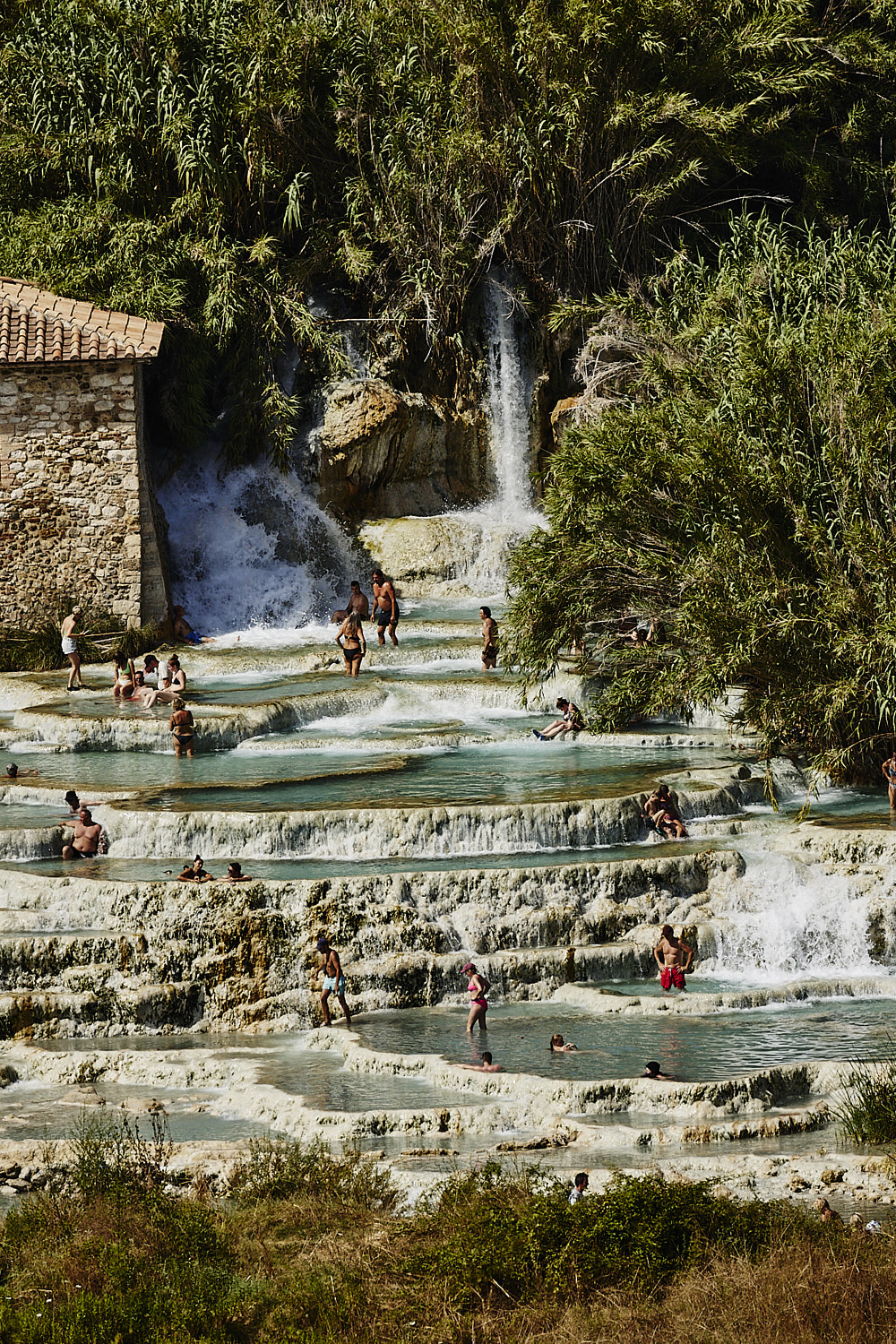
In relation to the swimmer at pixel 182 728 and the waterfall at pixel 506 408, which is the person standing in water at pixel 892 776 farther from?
the waterfall at pixel 506 408

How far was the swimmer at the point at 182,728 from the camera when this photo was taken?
20453mm

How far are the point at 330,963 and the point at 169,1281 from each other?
5.70 meters

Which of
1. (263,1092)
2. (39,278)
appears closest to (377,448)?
(39,278)

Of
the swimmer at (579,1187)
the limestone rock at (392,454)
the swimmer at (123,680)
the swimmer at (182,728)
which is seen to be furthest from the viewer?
the limestone rock at (392,454)

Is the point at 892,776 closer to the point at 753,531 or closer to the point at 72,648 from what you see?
the point at 753,531

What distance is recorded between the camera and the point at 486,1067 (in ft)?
41.3

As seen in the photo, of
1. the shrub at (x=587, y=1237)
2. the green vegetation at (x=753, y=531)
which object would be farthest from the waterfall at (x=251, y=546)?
the shrub at (x=587, y=1237)

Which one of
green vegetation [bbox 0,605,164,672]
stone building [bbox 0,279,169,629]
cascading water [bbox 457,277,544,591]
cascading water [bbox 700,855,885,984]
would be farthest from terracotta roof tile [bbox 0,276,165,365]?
cascading water [bbox 700,855,885,984]

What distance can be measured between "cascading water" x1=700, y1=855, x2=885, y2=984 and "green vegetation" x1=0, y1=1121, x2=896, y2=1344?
20.7 ft

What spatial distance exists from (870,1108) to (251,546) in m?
20.9

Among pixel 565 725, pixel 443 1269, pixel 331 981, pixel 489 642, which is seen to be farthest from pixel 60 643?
pixel 443 1269

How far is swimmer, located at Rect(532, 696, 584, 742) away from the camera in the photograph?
2191 centimetres

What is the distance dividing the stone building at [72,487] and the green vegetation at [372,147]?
237 cm

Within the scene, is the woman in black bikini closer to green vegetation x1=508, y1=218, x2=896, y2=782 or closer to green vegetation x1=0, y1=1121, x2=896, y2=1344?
green vegetation x1=508, y1=218, x2=896, y2=782
